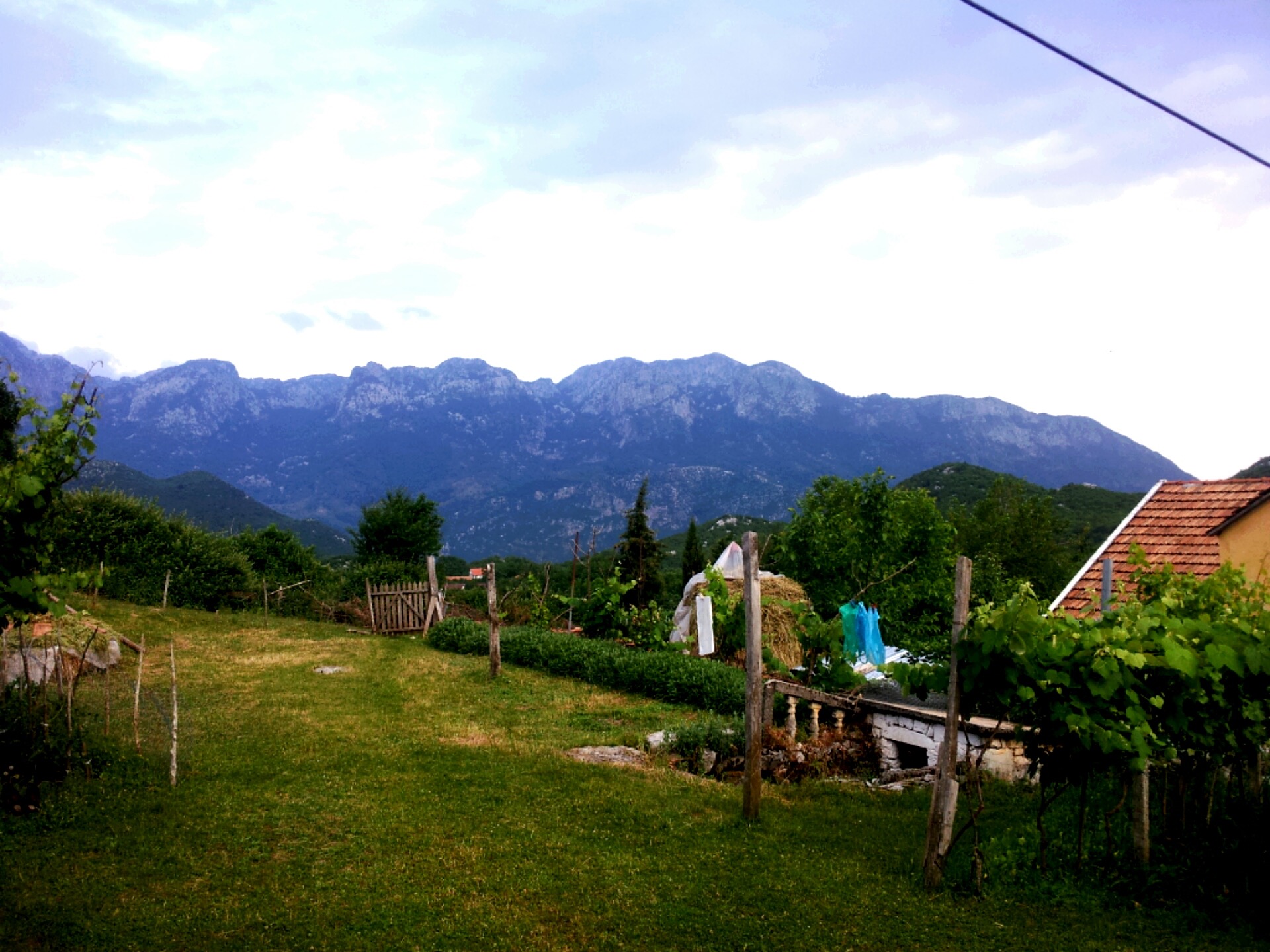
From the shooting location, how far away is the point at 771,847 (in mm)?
7430

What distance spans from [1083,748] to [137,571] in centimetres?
2666

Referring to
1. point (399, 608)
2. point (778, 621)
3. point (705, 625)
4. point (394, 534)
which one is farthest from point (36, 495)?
point (394, 534)

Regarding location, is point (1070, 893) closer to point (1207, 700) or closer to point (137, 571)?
point (1207, 700)

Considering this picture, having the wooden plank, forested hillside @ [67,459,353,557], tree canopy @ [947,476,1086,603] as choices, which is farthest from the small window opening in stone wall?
forested hillside @ [67,459,353,557]

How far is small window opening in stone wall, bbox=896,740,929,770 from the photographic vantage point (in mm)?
11648

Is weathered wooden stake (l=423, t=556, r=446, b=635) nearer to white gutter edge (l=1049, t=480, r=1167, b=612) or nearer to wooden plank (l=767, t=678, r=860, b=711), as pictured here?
wooden plank (l=767, t=678, r=860, b=711)

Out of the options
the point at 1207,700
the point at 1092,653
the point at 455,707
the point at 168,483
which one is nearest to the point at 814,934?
the point at 1092,653

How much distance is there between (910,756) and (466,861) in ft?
24.2

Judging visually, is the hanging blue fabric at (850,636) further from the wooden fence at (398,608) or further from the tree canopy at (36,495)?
the wooden fence at (398,608)

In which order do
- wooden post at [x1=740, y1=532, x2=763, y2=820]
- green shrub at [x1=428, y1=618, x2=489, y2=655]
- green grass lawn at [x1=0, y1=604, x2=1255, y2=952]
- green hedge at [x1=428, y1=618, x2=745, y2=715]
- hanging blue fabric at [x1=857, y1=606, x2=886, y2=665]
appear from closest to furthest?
1. green grass lawn at [x1=0, y1=604, x2=1255, y2=952]
2. wooden post at [x1=740, y1=532, x2=763, y2=820]
3. hanging blue fabric at [x1=857, y1=606, x2=886, y2=665]
4. green hedge at [x1=428, y1=618, x2=745, y2=715]
5. green shrub at [x1=428, y1=618, x2=489, y2=655]

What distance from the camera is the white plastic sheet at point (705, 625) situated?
13.6m

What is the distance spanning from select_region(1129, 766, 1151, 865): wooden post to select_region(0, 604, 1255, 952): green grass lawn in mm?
647

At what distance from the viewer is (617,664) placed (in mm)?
16484

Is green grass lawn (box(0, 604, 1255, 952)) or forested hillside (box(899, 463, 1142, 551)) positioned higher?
forested hillside (box(899, 463, 1142, 551))
